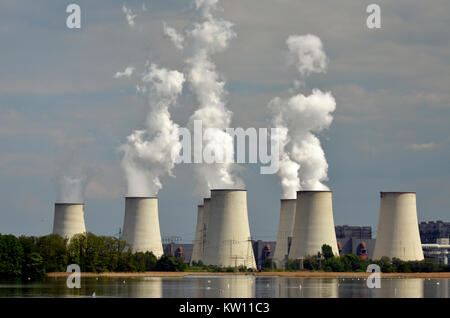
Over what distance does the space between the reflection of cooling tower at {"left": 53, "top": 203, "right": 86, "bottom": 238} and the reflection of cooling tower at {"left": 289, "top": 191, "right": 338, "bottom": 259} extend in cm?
1904

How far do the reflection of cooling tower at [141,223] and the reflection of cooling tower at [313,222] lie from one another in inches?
500

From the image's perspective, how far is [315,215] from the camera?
8400cm

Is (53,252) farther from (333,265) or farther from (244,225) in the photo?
(333,265)

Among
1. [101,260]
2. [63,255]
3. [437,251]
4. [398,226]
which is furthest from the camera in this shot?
[437,251]

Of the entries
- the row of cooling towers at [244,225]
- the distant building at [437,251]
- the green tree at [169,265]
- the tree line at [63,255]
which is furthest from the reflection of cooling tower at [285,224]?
the distant building at [437,251]

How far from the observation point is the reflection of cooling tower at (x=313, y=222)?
8356 centimetres

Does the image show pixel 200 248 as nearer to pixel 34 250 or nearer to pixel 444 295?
pixel 34 250

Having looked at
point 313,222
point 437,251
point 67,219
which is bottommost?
point 313,222

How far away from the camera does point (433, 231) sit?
140 meters

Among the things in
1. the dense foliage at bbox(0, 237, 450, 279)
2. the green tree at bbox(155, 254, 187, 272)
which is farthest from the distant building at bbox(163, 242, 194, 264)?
the green tree at bbox(155, 254, 187, 272)

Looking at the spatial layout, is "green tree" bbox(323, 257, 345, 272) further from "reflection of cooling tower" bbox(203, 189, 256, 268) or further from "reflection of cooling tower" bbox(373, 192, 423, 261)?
"reflection of cooling tower" bbox(203, 189, 256, 268)

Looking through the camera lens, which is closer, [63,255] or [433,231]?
[63,255]

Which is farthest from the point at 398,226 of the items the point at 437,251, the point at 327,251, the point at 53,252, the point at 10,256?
the point at 437,251

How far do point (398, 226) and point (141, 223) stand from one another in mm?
22365
